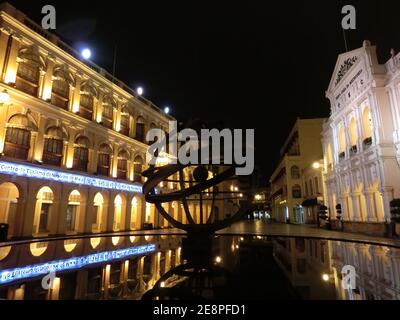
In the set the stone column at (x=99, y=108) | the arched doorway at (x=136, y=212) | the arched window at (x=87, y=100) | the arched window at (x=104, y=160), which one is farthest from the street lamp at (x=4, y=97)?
the arched doorway at (x=136, y=212)

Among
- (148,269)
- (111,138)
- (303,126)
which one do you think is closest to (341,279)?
(148,269)

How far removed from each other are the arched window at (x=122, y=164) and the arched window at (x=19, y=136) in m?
10.8

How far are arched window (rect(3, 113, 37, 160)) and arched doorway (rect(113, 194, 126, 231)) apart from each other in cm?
1160

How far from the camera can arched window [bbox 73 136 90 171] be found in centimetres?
2468

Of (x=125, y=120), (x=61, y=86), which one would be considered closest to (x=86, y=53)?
(x=61, y=86)

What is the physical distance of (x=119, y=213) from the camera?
30688 mm

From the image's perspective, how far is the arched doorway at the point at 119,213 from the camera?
29688 mm

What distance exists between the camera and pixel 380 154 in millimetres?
19734

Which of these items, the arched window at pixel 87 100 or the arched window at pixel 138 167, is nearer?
the arched window at pixel 87 100

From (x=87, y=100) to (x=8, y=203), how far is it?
1179cm

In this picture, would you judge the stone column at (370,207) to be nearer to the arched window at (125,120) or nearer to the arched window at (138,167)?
the arched window at (138,167)

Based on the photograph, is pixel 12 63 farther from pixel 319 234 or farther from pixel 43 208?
pixel 319 234
